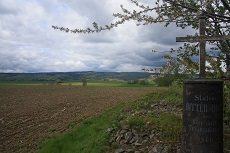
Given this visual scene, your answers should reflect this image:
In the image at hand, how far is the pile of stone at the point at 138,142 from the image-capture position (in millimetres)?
7272

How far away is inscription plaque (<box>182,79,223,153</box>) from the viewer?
5.36 meters

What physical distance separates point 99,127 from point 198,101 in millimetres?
5906

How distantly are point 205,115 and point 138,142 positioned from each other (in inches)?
126

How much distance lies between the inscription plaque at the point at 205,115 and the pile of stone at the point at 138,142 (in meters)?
1.68

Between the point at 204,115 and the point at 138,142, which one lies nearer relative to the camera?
the point at 204,115

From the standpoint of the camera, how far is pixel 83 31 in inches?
253

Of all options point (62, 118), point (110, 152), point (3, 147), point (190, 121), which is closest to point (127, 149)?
point (110, 152)

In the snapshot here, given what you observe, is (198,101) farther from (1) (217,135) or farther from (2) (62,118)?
(2) (62,118)

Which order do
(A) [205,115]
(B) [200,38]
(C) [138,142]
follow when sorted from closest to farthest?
(A) [205,115], (B) [200,38], (C) [138,142]

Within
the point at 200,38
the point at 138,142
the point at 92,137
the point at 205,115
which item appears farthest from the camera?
the point at 92,137

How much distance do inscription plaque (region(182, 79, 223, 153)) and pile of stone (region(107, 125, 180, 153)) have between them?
1681mm

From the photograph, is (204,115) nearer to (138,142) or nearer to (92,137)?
(138,142)

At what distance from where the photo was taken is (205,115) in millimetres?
5344

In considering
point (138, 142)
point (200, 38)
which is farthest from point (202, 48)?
point (138, 142)
